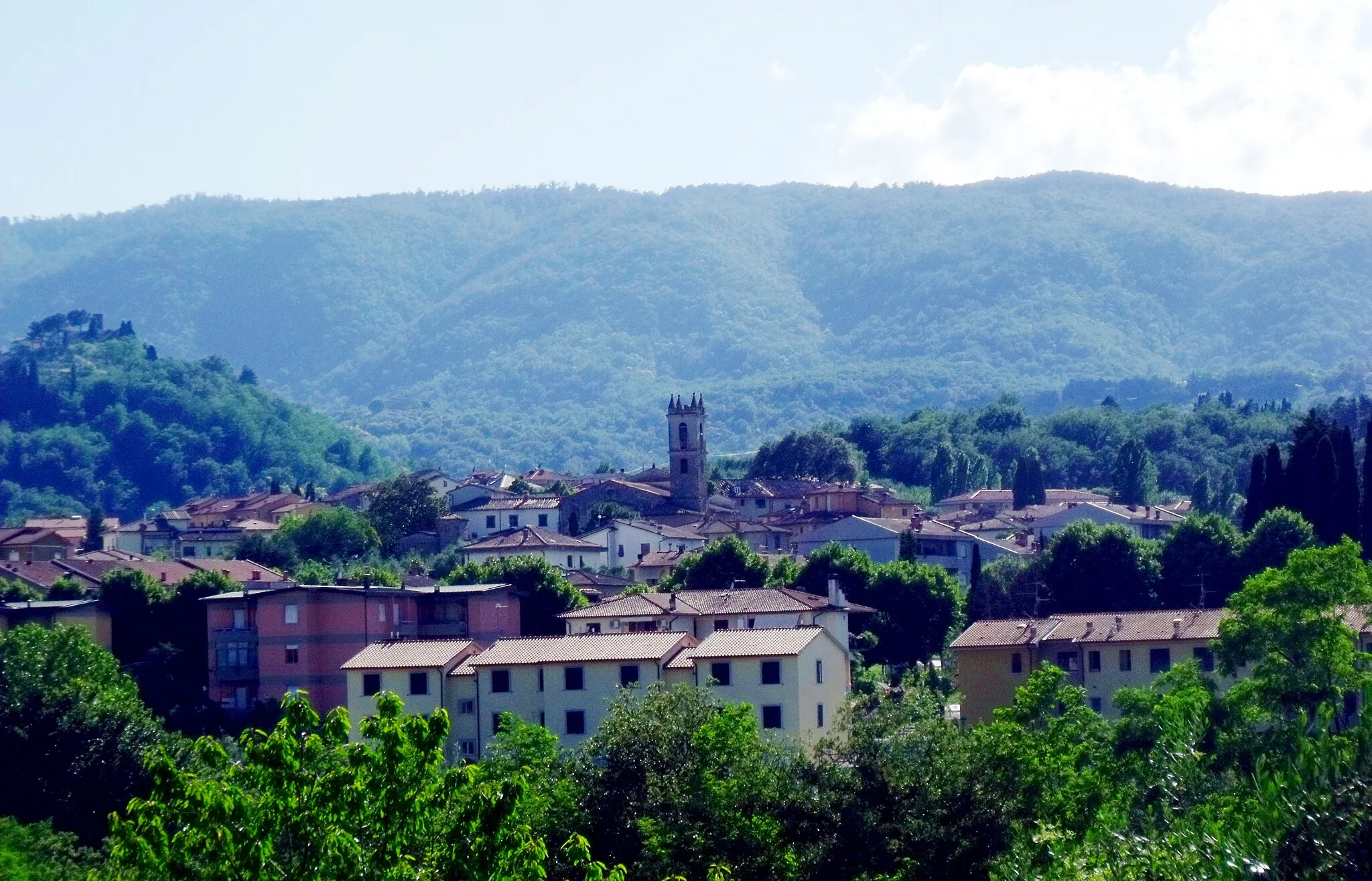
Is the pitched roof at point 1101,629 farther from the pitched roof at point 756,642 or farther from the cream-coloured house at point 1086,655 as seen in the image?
the pitched roof at point 756,642

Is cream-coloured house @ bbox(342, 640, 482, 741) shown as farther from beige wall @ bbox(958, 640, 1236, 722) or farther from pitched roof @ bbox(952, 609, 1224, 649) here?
pitched roof @ bbox(952, 609, 1224, 649)

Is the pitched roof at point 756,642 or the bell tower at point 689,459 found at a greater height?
the bell tower at point 689,459

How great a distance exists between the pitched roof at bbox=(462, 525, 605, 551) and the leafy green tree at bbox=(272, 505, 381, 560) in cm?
570

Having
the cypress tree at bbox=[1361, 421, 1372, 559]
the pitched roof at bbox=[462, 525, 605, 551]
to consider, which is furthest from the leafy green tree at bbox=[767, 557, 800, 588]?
the cypress tree at bbox=[1361, 421, 1372, 559]

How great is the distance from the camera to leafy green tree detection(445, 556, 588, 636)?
7019 centimetres

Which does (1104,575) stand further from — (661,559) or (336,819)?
(336,819)

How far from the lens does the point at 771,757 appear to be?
40.5 m

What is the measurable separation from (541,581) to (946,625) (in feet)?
41.0

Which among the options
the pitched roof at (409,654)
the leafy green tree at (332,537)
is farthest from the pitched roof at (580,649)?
the leafy green tree at (332,537)

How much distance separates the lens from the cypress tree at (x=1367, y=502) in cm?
6831

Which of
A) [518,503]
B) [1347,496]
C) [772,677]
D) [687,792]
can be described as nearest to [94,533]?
[518,503]

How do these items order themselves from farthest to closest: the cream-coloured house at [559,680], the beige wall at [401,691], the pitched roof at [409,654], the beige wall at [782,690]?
the pitched roof at [409,654] → the beige wall at [401,691] → the cream-coloured house at [559,680] → the beige wall at [782,690]

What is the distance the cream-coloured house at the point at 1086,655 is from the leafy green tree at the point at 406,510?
5470cm

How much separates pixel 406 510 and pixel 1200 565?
1911 inches
